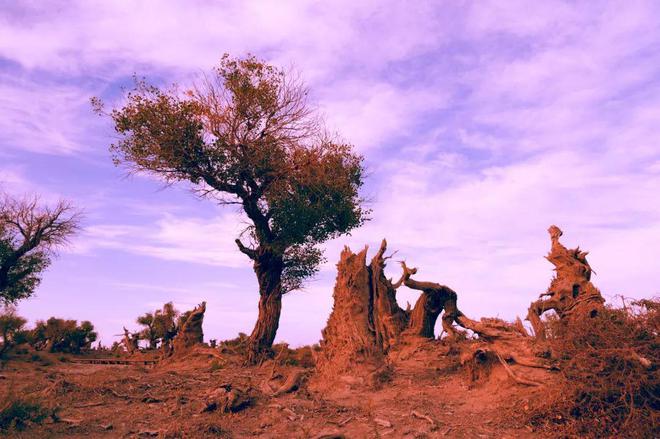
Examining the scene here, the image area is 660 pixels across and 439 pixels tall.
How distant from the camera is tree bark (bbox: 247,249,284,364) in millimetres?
27953

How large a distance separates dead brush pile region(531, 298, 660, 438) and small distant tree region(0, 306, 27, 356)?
109 feet

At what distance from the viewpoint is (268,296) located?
2841cm

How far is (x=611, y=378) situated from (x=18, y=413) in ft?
45.1

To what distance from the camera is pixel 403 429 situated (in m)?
12.8

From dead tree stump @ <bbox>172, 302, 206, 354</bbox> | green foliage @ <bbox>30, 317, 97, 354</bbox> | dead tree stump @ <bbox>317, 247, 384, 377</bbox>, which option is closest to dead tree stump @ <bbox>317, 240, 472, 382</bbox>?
dead tree stump @ <bbox>317, 247, 384, 377</bbox>

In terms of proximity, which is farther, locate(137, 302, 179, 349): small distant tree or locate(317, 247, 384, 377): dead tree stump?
locate(137, 302, 179, 349): small distant tree

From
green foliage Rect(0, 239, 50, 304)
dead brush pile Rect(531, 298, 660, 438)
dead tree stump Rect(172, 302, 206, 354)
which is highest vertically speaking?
green foliage Rect(0, 239, 50, 304)

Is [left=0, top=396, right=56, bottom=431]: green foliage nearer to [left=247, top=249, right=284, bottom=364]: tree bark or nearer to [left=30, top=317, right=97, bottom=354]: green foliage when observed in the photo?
[left=247, top=249, right=284, bottom=364]: tree bark

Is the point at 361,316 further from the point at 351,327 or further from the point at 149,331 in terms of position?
the point at 149,331

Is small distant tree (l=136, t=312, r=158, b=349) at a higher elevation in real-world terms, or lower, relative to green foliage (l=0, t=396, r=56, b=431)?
higher

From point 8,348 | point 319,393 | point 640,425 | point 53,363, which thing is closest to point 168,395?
point 319,393

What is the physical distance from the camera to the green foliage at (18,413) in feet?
42.1

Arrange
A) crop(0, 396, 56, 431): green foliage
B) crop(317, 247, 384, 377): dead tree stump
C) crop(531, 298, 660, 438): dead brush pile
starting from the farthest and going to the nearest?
crop(317, 247, 384, 377): dead tree stump, crop(0, 396, 56, 431): green foliage, crop(531, 298, 660, 438): dead brush pile

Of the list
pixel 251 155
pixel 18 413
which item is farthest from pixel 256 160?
pixel 18 413
